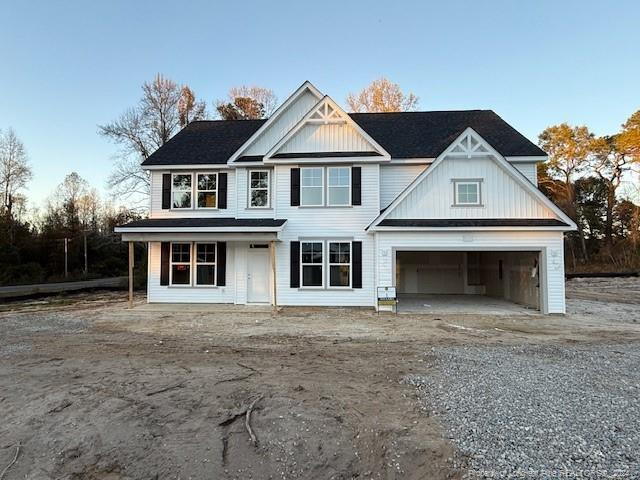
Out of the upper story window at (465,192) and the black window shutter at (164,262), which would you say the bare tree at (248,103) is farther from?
the upper story window at (465,192)

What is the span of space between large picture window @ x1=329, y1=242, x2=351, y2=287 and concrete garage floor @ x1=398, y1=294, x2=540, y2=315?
2159mm

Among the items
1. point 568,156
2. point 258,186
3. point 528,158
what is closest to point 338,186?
point 258,186

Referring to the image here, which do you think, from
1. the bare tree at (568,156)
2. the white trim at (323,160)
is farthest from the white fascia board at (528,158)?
the bare tree at (568,156)

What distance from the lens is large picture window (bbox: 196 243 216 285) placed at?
13.9m

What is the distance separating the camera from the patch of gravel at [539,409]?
3.23 meters

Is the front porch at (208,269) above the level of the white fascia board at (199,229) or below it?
below

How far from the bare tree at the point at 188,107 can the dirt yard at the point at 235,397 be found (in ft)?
65.7

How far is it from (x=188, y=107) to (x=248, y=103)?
4.59 m

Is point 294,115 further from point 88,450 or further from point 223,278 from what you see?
point 88,450

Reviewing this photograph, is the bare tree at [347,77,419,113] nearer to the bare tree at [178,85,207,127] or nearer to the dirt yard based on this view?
the bare tree at [178,85,207,127]

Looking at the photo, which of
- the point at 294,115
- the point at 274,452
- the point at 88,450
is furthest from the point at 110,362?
the point at 294,115

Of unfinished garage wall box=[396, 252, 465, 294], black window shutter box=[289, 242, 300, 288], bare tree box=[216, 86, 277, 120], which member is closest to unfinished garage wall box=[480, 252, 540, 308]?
unfinished garage wall box=[396, 252, 465, 294]

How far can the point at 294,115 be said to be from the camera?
14531 mm

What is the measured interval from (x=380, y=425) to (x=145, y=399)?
9.80ft
